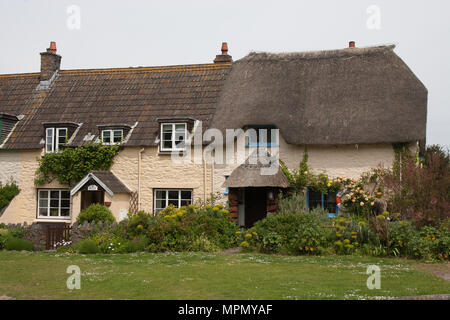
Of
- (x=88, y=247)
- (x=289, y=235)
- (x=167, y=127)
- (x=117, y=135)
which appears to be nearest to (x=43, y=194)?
(x=117, y=135)

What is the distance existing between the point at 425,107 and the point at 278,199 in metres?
6.39

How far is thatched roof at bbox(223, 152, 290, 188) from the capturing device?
18.0 m

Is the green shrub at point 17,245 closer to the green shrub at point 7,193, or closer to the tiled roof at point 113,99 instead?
the green shrub at point 7,193

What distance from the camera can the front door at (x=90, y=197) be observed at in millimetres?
20094

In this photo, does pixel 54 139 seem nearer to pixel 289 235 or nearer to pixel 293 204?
pixel 293 204

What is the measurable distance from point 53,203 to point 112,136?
12.7ft

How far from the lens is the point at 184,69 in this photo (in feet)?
76.3

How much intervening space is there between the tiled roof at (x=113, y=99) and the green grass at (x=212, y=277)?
828 centimetres

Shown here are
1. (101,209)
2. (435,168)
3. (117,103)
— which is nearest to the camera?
(435,168)

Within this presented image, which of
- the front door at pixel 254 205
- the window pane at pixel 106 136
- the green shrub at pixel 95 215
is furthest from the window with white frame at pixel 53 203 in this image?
the front door at pixel 254 205

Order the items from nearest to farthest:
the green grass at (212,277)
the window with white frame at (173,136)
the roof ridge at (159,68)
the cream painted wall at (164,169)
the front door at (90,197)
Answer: the green grass at (212,277) < the cream painted wall at (164,169) < the front door at (90,197) < the window with white frame at (173,136) < the roof ridge at (159,68)

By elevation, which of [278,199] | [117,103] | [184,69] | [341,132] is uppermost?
[184,69]
